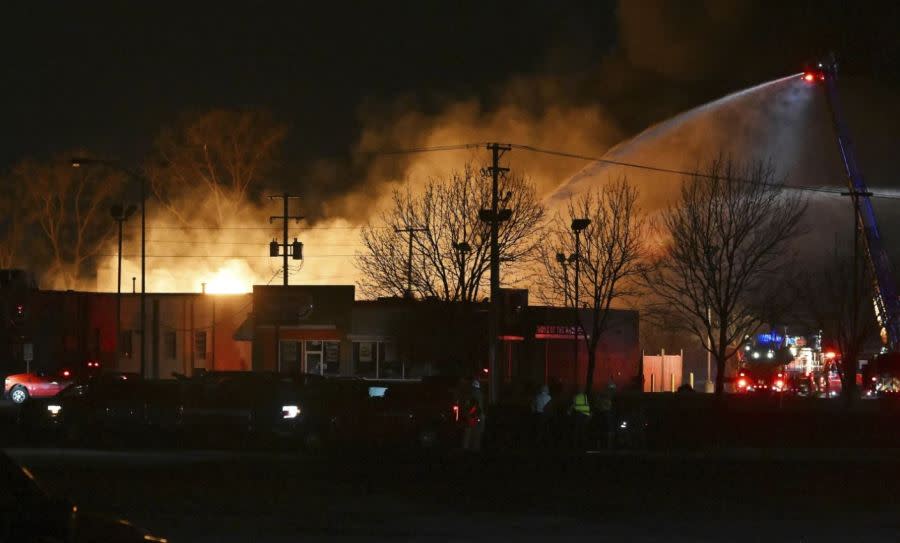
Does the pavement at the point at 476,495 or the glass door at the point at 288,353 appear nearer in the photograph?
the pavement at the point at 476,495

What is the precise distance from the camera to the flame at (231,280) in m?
82.7

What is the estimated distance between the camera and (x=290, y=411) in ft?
93.3

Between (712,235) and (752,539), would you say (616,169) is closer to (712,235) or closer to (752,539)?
(712,235)

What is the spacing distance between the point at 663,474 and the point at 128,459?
9.74 metres

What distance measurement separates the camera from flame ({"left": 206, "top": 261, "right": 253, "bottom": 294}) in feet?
271

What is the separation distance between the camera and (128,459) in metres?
23.6

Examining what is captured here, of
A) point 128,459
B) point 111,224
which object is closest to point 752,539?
point 128,459

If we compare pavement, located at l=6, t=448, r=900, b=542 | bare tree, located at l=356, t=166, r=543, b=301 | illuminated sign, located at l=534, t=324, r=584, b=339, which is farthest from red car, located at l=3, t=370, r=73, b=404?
pavement, located at l=6, t=448, r=900, b=542

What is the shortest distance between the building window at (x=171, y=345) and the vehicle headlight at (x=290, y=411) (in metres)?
41.5

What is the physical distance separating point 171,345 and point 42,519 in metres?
64.8

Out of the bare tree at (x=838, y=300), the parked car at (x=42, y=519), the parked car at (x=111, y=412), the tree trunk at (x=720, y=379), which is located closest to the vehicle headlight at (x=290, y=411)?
the parked car at (x=111, y=412)

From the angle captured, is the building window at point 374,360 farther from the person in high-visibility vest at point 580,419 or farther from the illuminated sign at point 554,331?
the person in high-visibility vest at point 580,419

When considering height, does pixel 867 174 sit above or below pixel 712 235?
above

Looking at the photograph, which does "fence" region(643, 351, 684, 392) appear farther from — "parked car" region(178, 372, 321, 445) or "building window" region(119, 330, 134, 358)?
"parked car" region(178, 372, 321, 445)
